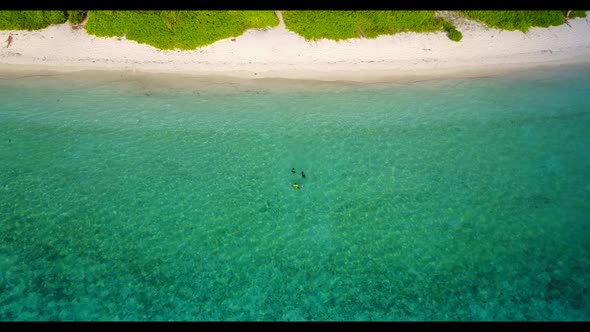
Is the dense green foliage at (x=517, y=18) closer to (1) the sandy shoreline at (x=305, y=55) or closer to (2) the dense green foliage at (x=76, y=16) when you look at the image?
(1) the sandy shoreline at (x=305, y=55)

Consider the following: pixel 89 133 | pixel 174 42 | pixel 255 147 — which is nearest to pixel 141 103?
pixel 89 133

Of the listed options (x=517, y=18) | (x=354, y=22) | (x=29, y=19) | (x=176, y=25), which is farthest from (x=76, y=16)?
(x=517, y=18)

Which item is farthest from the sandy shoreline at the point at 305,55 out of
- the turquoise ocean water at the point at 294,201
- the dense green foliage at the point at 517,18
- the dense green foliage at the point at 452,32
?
the turquoise ocean water at the point at 294,201

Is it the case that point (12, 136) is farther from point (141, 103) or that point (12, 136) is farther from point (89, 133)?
point (141, 103)

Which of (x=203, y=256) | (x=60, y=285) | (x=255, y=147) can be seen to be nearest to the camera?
(x=60, y=285)

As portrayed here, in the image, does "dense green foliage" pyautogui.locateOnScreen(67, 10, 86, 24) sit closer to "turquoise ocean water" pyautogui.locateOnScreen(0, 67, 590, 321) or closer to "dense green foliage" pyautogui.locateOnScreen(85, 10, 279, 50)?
"dense green foliage" pyautogui.locateOnScreen(85, 10, 279, 50)

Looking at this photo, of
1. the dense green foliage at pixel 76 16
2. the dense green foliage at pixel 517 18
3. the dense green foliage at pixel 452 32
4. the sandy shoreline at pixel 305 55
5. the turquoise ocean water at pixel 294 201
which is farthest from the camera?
the dense green foliage at pixel 517 18
